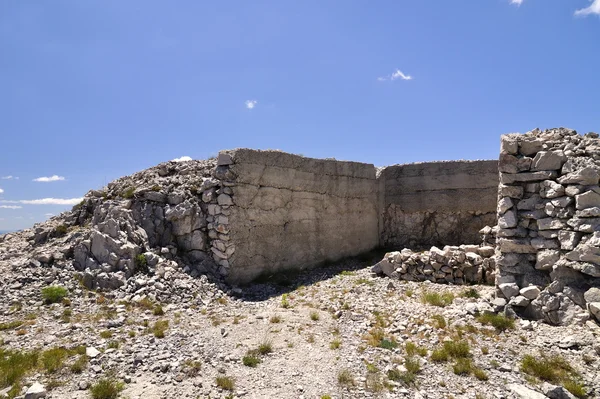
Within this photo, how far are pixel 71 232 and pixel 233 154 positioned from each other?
18.4 ft

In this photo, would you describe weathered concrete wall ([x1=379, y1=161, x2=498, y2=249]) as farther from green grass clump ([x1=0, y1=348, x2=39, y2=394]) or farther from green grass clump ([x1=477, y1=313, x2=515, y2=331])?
green grass clump ([x1=0, y1=348, x2=39, y2=394])

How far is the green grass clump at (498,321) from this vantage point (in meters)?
6.80

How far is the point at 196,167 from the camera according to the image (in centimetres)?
1221

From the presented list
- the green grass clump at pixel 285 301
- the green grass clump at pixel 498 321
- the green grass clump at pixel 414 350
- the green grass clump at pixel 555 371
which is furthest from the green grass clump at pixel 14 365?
the green grass clump at pixel 498 321

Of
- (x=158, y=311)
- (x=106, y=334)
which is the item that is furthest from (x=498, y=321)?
(x=106, y=334)

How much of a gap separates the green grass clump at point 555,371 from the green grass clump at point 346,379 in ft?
8.75

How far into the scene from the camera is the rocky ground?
5270 millimetres

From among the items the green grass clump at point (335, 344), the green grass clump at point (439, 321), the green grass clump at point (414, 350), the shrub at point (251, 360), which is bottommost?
the shrub at point (251, 360)

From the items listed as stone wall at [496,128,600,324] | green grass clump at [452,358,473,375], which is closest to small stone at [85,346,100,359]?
green grass clump at [452,358,473,375]

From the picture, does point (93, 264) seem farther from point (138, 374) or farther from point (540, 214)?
point (540, 214)

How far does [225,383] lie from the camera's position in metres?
5.34

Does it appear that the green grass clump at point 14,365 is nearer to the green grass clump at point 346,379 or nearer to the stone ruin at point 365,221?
the stone ruin at point 365,221

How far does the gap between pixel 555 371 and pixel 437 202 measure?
10.2 m

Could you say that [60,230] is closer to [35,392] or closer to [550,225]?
[35,392]
